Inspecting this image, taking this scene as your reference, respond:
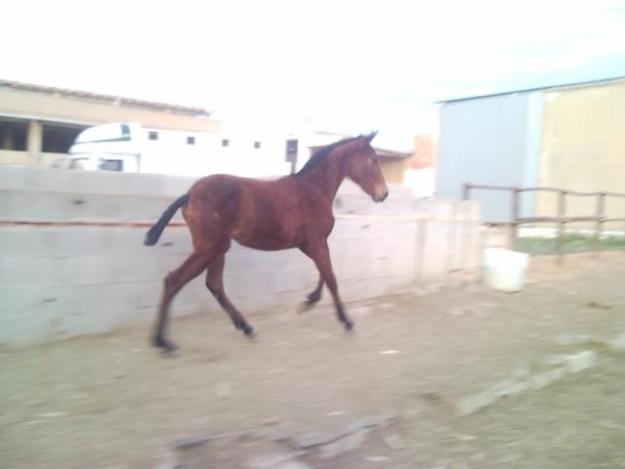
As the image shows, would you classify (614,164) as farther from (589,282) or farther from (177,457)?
(177,457)

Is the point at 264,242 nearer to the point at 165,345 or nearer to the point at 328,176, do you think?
the point at 328,176

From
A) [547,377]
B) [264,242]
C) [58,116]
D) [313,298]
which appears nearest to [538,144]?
[313,298]

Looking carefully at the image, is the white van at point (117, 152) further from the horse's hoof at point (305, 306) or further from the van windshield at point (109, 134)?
the horse's hoof at point (305, 306)

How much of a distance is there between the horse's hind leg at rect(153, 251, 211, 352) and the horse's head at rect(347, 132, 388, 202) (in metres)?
1.79

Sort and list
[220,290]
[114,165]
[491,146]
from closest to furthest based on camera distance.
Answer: [220,290], [114,165], [491,146]

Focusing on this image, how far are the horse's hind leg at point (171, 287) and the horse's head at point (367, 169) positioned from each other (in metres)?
1.79

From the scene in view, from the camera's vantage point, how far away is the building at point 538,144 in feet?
58.5

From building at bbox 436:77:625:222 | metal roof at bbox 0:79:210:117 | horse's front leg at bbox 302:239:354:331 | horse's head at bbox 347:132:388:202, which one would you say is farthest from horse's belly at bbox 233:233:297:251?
metal roof at bbox 0:79:210:117

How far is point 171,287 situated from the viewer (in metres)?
4.68

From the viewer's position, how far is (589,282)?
9133 millimetres

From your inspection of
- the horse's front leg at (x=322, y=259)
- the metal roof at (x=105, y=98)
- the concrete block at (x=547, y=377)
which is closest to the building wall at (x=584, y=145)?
the concrete block at (x=547, y=377)

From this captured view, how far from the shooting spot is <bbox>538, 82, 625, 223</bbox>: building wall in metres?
17.6

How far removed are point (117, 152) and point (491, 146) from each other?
13673mm

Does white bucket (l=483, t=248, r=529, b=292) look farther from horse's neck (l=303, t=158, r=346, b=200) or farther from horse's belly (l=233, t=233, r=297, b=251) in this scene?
horse's belly (l=233, t=233, r=297, b=251)
